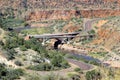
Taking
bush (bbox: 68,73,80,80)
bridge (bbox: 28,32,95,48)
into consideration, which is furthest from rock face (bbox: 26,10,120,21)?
bush (bbox: 68,73,80,80)

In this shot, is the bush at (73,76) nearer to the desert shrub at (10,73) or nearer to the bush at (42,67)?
the bush at (42,67)

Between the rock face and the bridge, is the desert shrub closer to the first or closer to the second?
the bridge

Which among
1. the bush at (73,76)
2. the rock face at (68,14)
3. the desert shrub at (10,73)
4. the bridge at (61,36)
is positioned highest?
the desert shrub at (10,73)

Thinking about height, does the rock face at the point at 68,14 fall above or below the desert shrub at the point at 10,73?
below

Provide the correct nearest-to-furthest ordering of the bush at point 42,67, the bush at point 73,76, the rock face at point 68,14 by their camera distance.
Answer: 1. the bush at point 73,76
2. the bush at point 42,67
3. the rock face at point 68,14

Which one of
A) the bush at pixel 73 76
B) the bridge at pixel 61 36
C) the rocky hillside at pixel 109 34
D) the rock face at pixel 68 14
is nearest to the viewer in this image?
the bush at pixel 73 76

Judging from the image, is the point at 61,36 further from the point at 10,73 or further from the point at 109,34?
the point at 10,73

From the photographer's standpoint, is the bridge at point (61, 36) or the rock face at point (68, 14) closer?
the bridge at point (61, 36)

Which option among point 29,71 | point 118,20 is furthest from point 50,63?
point 118,20

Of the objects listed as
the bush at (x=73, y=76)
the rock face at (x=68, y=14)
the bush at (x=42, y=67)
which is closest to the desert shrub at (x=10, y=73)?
the bush at (x=42, y=67)

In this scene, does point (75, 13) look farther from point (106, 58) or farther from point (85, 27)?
point (106, 58)

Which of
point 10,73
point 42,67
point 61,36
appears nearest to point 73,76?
point 42,67
